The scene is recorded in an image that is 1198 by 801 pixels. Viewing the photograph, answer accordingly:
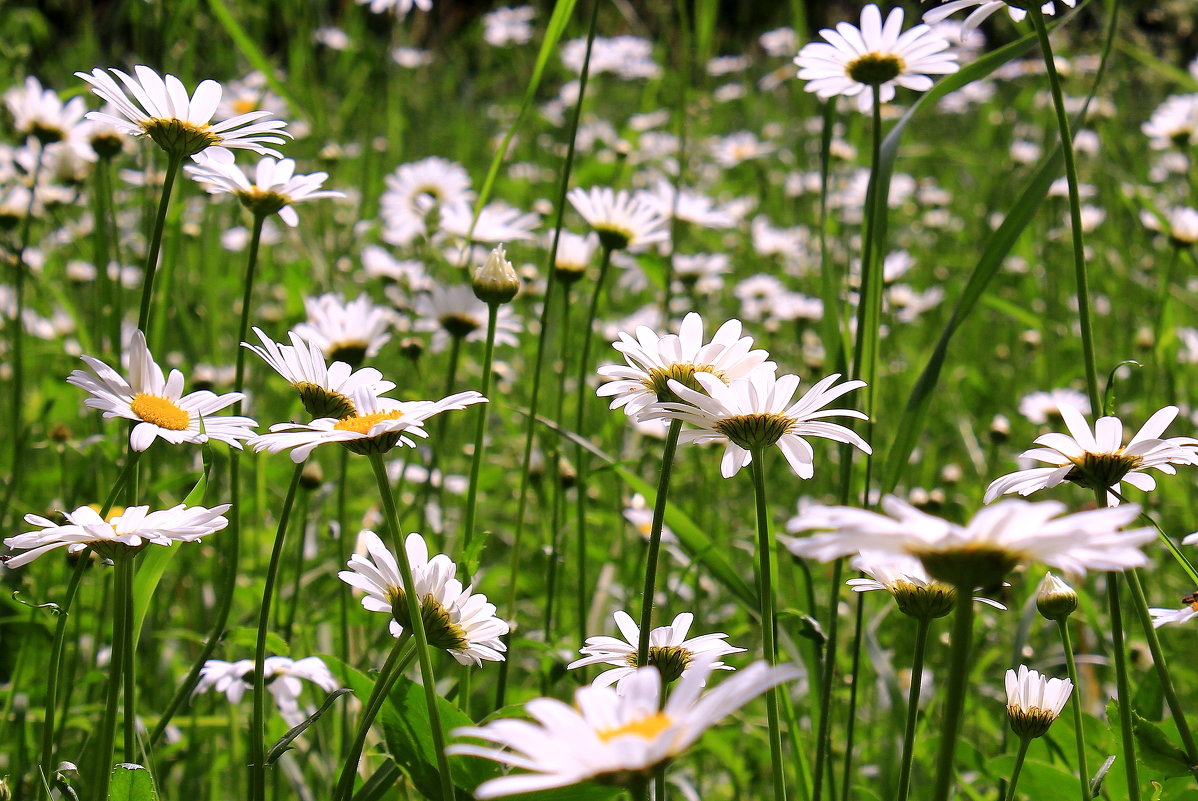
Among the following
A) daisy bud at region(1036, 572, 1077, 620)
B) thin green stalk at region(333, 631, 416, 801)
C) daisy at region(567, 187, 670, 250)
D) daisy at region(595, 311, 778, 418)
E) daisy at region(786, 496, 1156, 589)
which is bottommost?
thin green stalk at region(333, 631, 416, 801)

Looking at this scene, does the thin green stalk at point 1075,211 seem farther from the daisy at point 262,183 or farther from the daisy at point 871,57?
the daisy at point 262,183

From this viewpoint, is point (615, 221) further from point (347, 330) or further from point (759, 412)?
point (759, 412)

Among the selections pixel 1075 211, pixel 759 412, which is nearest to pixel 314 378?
pixel 759 412

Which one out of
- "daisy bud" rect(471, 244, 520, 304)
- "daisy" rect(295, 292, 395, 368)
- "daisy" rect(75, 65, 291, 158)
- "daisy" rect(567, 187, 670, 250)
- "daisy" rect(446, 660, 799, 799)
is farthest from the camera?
"daisy" rect(567, 187, 670, 250)

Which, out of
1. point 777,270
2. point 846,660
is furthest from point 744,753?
point 777,270

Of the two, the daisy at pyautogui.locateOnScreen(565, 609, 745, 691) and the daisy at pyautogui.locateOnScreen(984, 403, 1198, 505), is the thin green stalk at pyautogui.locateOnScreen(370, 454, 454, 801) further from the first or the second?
the daisy at pyautogui.locateOnScreen(984, 403, 1198, 505)

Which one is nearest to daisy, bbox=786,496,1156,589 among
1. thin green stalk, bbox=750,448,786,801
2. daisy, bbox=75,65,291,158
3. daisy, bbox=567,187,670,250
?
thin green stalk, bbox=750,448,786,801
